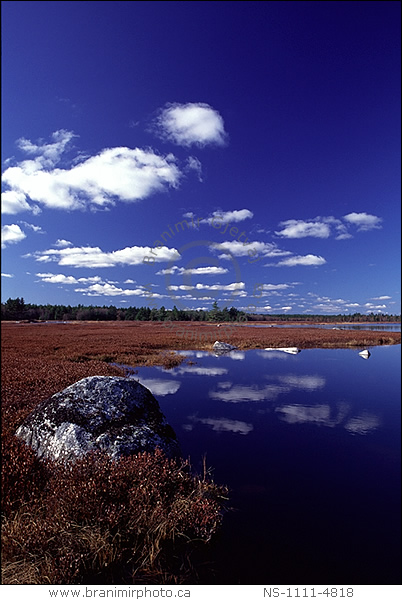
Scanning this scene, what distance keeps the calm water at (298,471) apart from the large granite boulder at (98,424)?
1557mm

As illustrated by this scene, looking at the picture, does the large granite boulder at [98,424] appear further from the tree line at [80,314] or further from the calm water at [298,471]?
the tree line at [80,314]

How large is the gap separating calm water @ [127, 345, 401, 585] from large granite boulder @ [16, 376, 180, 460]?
1557 mm

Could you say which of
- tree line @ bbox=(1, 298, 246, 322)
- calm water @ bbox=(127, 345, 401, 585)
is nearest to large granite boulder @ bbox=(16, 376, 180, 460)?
calm water @ bbox=(127, 345, 401, 585)

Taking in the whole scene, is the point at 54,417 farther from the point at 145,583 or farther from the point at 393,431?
the point at 393,431

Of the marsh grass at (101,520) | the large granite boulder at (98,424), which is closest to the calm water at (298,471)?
the marsh grass at (101,520)

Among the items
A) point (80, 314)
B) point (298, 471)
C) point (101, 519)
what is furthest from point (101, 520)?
point (80, 314)

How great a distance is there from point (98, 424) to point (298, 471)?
4575 millimetres

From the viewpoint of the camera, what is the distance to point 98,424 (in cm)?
618

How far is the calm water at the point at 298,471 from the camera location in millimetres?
4172

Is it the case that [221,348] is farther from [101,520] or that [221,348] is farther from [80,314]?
[80,314]

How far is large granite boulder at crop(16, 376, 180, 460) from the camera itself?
19.1 feet

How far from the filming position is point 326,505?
5430 millimetres

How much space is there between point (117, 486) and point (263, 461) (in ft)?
13.0
